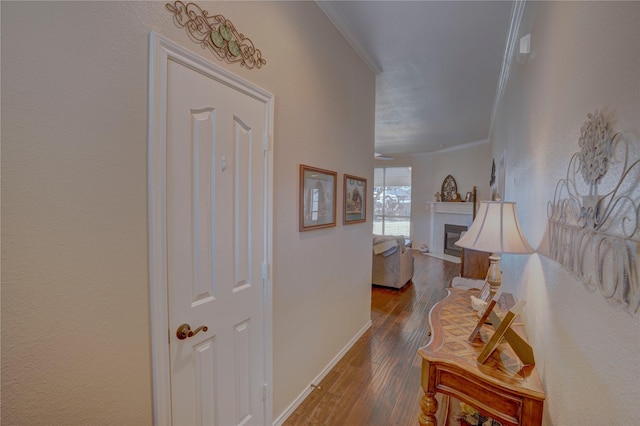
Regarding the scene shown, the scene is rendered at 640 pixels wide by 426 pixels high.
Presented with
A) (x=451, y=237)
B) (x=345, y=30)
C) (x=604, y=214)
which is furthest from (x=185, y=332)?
(x=451, y=237)

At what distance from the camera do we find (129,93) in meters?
1.00

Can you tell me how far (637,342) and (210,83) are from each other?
163 centimetres

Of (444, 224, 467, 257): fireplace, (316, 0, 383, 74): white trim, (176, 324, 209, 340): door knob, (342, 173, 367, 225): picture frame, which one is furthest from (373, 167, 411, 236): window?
(176, 324, 209, 340): door knob

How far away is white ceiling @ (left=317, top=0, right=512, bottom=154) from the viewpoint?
219cm

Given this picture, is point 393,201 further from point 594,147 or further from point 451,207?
point 594,147

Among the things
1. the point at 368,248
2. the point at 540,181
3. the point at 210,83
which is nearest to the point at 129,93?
the point at 210,83

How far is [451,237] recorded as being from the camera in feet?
25.0

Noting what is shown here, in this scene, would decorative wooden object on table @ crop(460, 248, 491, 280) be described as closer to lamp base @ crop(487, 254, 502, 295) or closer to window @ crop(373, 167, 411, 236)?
lamp base @ crop(487, 254, 502, 295)

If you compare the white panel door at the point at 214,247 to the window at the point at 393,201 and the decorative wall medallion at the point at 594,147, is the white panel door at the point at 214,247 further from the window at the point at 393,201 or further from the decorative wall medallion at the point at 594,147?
the window at the point at 393,201

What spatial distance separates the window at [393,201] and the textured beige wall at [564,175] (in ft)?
24.5

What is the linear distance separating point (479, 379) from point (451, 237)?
7103mm

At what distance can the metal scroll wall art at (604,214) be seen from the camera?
0.59 meters

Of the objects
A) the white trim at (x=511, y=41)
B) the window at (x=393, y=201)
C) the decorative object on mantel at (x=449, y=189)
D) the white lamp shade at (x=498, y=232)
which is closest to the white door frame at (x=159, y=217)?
the white lamp shade at (x=498, y=232)

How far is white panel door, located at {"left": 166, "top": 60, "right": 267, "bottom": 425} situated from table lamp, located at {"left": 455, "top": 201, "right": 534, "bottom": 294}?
1198mm
